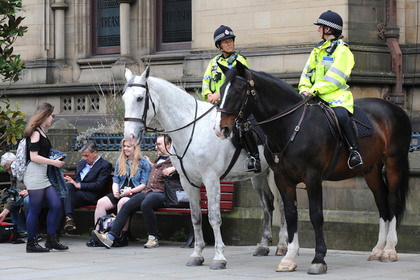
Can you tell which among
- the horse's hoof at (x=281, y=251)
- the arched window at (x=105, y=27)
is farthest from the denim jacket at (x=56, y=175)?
the arched window at (x=105, y=27)

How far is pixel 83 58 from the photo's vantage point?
16781 mm

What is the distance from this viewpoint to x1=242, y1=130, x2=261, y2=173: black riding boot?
819 cm

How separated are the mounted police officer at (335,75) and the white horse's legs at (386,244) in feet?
4.01

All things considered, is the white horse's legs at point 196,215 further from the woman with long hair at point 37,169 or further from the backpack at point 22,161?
the backpack at point 22,161

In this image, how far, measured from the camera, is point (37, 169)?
373 inches

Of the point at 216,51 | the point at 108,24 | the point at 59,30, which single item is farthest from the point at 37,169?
the point at 59,30

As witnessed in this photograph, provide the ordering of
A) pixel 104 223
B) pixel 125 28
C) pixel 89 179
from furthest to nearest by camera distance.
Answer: pixel 125 28
pixel 89 179
pixel 104 223

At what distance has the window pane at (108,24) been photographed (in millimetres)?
16594

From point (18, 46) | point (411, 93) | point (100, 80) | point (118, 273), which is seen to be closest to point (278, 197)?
point (118, 273)

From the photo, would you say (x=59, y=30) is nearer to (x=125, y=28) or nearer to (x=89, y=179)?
(x=125, y=28)

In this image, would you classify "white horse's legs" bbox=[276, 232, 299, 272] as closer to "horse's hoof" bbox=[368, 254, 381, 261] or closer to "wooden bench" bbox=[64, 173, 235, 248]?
"horse's hoof" bbox=[368, 254, 381, 261]

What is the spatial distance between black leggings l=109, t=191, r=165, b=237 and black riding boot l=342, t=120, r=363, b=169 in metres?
3.66

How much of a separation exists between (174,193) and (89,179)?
1712mm

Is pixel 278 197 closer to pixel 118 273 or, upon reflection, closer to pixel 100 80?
pixel 118 273
